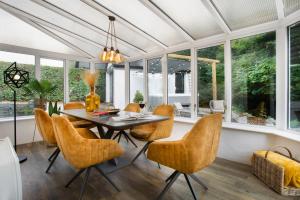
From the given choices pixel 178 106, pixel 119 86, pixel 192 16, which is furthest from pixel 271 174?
pixel 119 86

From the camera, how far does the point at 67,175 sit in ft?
7.99

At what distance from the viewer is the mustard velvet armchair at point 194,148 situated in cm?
160

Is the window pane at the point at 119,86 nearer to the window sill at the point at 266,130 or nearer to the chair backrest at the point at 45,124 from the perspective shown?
the chair backrest at the point at 45,124

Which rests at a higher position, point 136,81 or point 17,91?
point 136,81

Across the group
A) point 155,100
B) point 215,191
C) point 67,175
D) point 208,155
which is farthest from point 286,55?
point 67,175

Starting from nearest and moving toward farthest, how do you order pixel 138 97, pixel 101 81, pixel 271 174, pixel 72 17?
pixel 271 174 < pixel 72 17 < pixel 138 97 < pixel 101 81

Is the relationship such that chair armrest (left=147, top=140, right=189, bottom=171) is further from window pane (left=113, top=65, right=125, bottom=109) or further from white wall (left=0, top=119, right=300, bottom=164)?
window pane (left=113, top=65, right=125, bottom=109)

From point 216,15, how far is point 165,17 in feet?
2.54

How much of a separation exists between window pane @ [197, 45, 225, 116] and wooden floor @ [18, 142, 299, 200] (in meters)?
1.01

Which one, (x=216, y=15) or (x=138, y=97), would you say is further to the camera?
(x=138, y=97)

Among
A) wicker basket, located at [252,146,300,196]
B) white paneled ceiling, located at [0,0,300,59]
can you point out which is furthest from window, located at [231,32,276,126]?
wicker basket, located at [252,146,300,196]

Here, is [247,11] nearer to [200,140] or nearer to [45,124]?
[200,140]

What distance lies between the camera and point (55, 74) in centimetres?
450

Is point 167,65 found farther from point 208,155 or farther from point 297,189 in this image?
point 297,189
